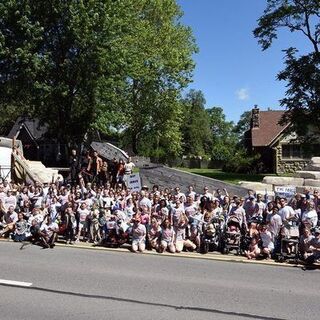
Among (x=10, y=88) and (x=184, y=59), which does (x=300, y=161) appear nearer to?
(x=184, y=59)

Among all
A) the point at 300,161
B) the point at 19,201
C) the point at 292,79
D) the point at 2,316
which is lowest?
the point at 2,316

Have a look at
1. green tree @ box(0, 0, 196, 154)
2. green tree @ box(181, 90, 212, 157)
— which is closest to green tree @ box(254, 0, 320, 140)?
green tree @ box(0, 0, 196, 154)

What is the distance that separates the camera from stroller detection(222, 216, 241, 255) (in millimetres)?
14180

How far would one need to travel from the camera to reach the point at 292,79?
33.0m

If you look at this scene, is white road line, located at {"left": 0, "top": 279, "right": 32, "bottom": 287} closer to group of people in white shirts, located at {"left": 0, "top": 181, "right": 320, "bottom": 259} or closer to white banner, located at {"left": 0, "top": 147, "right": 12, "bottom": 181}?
group of people in white shirts, located at {"left": 0, "top": 181, "right": 320, "bottom": 259}

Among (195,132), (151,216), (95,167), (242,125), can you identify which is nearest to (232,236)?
(151,216)

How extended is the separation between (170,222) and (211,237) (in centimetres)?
128

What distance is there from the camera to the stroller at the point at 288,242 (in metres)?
13.3

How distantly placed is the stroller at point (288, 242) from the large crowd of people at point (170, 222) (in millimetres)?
25

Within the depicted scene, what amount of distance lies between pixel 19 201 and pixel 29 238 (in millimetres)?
2894

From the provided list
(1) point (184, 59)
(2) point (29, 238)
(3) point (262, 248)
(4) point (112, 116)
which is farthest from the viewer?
(1) point (184, 59)

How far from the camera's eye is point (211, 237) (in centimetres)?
1445

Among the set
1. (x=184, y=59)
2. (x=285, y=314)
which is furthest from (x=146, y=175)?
(x=184, y=59)

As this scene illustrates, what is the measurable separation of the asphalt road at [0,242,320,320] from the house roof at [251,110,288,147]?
124 ft
